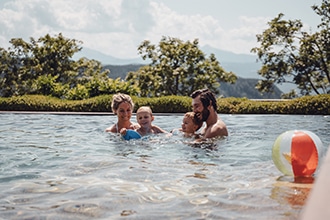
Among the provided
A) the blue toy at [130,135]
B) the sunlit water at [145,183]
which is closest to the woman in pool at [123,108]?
the blue toy at [130,135]

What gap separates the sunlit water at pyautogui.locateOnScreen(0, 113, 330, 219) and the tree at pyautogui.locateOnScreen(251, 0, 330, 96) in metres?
25.3

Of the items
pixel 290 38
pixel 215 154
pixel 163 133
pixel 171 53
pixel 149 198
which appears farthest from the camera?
pixel 171 53

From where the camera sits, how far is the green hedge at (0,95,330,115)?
64.6ft

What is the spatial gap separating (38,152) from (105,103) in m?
13.0

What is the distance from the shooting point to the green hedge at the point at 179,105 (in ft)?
64.6

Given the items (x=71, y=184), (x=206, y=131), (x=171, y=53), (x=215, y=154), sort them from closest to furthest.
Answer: (x=71, y=184)
(x=215, y=154)
(x=206, y=131)
(x=171, y=53)

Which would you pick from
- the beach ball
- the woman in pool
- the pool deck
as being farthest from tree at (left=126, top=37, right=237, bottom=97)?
the pool deck

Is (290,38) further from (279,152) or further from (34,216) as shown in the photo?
(34,216)

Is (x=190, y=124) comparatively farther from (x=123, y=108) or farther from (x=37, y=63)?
(x=37, y=63)

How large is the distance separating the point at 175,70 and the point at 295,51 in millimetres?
9509

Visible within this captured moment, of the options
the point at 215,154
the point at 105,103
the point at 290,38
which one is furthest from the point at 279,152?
the point at 290,38

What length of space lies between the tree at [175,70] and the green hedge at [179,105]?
12.3 meters

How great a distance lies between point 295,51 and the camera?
32438mm

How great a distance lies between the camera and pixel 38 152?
24.9ft
